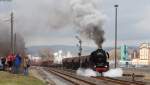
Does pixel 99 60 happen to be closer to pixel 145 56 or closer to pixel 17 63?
pixel 17 63

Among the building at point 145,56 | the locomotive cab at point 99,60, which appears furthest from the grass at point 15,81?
the building at point 145,56

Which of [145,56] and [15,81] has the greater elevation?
[145,56]

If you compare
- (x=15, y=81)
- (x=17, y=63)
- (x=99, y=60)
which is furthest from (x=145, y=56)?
(x=15, y=81)

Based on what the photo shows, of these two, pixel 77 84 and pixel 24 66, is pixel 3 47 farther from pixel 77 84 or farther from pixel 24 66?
pixel 77 84

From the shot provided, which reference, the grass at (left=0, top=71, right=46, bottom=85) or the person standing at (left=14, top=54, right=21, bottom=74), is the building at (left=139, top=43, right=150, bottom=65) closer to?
the person standing at (left=14, top=54, right=21, bottom=74)

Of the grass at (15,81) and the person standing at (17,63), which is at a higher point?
the person standing at (17,63)

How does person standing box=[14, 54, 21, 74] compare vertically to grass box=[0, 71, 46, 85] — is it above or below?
above

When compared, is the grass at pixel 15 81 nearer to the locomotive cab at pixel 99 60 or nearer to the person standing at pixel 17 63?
the person standing at pixel 17 63

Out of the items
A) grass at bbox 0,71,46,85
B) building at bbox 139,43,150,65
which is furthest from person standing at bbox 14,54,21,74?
building at bbox 139,43,150,65

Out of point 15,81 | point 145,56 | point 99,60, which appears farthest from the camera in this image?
point 145,56

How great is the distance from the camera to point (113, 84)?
116 ft

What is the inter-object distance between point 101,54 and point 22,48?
166 feet

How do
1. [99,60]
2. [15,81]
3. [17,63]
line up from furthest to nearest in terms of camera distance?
1. [99,60]
2. [17,63]
3. [15,81]

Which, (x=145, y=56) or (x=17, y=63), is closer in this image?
(x=17, y=63)
